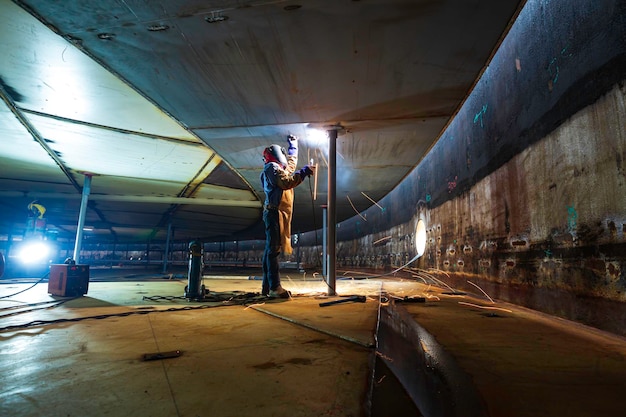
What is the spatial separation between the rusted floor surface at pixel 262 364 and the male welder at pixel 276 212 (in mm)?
1285

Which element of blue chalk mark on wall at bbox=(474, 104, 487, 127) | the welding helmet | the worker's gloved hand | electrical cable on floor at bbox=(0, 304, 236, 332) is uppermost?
blue chalk mark on wall at bbox=(474, 104, 487, 127)

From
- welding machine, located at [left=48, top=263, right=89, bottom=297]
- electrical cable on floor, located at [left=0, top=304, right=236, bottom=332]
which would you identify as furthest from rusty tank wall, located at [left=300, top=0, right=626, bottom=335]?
welding machine, located at [left=48, top=263, right=89, bottom=297]

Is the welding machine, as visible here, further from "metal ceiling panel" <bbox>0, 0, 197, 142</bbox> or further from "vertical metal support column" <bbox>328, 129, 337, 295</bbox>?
"vertical metal support column" <bbox>328, 129, 337, 295</bbox>

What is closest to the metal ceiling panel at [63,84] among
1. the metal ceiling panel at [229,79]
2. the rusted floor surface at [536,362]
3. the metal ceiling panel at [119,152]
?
the metal ceiling panel at [229,79]

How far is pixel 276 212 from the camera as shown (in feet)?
13.5

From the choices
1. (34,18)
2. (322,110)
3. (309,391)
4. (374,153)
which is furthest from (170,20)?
(374,153)

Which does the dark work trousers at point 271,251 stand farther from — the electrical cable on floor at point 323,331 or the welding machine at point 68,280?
the welding machine at point 68,280

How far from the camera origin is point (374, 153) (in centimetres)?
562

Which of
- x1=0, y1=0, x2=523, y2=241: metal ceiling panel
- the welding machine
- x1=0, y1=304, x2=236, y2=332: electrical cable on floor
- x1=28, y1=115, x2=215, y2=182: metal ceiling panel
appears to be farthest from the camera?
x1=28, y1=115, x2=215, y2=182: metal ceiling panel

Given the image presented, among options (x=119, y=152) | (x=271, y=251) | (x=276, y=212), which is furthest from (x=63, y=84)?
(x=271, y=251)

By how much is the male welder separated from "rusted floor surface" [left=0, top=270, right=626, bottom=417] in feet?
4.21

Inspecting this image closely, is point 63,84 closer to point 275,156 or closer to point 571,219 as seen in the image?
point 275,156

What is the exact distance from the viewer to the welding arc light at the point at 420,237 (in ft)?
23.1

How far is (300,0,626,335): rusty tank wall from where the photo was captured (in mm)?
2176
